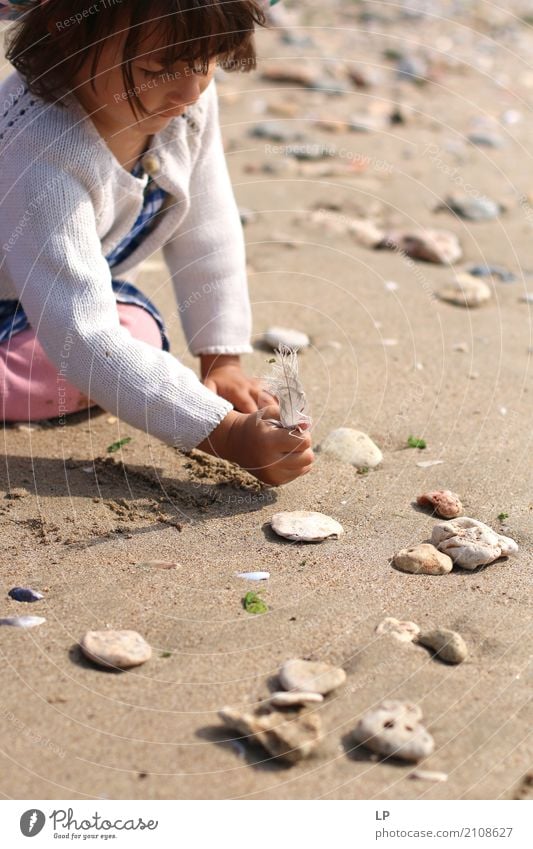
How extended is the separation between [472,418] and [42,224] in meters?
1.45

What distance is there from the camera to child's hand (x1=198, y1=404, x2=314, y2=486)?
8.23 feet

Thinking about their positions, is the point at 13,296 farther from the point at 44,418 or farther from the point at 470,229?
the point at 470,229

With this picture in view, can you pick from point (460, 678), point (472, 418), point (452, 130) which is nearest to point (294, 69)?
point (452, 130)

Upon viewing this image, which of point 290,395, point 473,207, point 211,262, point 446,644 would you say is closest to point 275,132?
point 473,207

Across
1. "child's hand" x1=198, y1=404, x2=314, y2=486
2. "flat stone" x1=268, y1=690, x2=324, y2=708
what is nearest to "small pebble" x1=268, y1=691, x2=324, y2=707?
"flat stone" x1=268, y1=690, x2=324, y2=708

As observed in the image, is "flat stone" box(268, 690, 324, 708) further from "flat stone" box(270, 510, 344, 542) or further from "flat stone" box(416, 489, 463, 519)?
"flat stone" box(416, 489, 463, 519)

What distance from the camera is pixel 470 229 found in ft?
15.3

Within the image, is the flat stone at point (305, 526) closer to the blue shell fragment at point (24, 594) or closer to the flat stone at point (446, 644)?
the flat stone at point (446, 644)

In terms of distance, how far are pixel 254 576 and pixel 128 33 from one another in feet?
4.43

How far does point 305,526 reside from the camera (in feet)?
8.17

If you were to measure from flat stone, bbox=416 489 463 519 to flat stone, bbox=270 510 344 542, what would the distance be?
0.26 meters

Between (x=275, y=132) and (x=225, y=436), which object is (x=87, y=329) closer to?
(x=225, y=436)

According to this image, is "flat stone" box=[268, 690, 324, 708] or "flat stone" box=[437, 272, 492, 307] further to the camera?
"flat stone" box=[437, 272, 492, 307]

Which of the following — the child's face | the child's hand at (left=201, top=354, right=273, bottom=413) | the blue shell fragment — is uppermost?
the child's face
